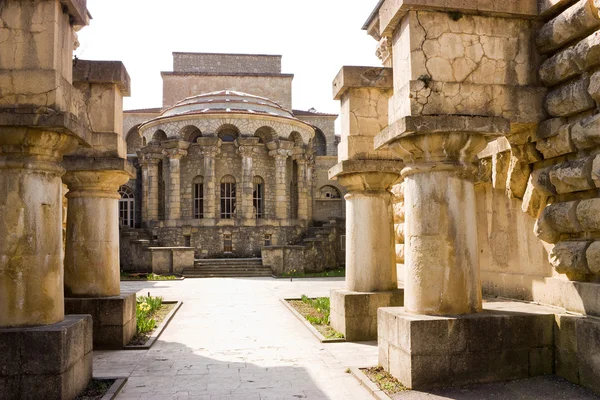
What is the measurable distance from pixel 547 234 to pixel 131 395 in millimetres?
4993

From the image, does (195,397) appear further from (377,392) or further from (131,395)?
(377,392)

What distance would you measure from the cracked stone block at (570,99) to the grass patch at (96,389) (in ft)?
19.2

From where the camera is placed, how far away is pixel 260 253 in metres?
28.2

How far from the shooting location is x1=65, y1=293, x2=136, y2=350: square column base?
8.52 m

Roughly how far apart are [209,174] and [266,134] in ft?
13.3

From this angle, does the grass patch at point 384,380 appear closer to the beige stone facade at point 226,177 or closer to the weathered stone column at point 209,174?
the beige stone facade at point 226,177

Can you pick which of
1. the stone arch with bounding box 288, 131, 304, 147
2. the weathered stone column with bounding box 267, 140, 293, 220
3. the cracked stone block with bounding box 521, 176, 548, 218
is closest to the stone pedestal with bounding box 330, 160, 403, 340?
the cracked stone block with bounding box 521, 176, 548, 218

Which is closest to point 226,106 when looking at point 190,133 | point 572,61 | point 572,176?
point 190,133

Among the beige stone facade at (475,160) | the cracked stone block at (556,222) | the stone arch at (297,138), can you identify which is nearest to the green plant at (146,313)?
the beige stone facade at (475,160)

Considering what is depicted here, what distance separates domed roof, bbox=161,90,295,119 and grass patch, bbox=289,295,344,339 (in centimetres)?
1659

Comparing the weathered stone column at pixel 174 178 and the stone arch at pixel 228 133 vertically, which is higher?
the stone arch at pixel 228 133

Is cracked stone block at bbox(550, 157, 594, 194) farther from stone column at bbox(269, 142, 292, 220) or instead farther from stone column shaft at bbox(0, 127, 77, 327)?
stone column at bbox(269, 142, 292, 220)

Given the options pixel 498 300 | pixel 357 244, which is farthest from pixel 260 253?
pixel 498 300

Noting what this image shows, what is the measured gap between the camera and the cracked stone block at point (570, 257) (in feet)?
18.8
